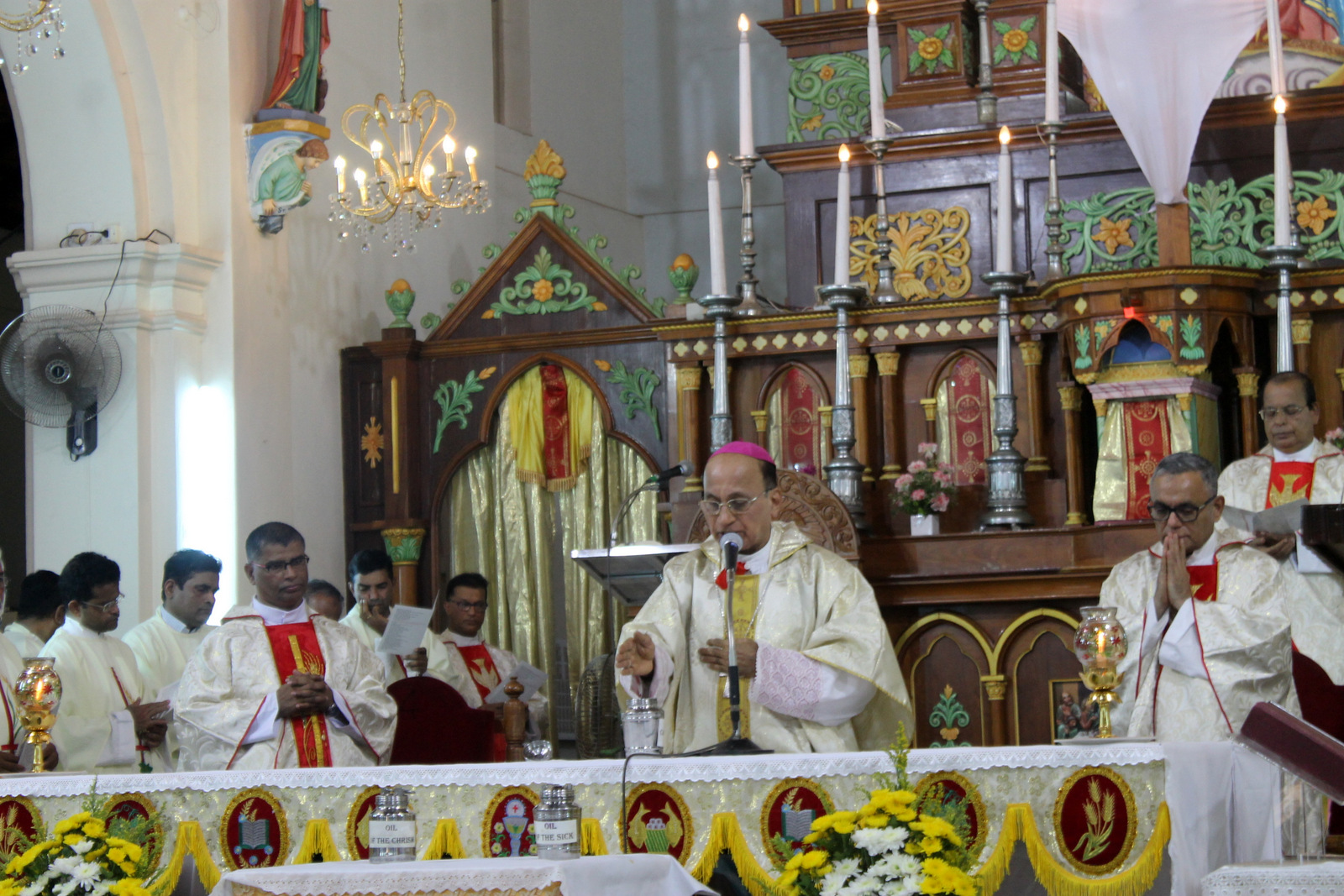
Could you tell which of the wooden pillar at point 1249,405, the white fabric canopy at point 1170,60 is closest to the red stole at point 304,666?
the white fabric canopy at point 1170,60

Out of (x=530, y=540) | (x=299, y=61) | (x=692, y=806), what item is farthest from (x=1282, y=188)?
(x=299, y=61)

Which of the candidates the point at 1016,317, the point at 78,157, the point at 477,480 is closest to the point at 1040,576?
the point at 1016,317

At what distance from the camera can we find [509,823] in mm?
5016

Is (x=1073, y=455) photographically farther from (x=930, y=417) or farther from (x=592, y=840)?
(x=592, y=840)

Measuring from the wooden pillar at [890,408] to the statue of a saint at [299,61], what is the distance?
3299 millimetres

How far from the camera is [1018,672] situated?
7957 millimetres

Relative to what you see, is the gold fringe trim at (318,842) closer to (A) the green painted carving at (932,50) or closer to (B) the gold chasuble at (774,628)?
(B) the gold chasuble at (774,628)

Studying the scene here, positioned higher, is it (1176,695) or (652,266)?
(652,266)

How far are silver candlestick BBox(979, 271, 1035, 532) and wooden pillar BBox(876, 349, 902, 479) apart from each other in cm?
66

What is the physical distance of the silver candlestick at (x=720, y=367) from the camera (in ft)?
28.0

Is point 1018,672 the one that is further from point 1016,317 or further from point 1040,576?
point 1016,317

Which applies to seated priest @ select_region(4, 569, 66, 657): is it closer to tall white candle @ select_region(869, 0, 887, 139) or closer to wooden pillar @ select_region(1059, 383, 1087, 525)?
tall white candle @ select_region(869, 0, 887, 139)

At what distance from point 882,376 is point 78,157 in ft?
13.6

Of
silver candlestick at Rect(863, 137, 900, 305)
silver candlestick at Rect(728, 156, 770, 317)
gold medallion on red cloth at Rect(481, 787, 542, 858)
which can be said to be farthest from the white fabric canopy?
gold medallion on red cloth at Rect(481, 787, 542, 858)
